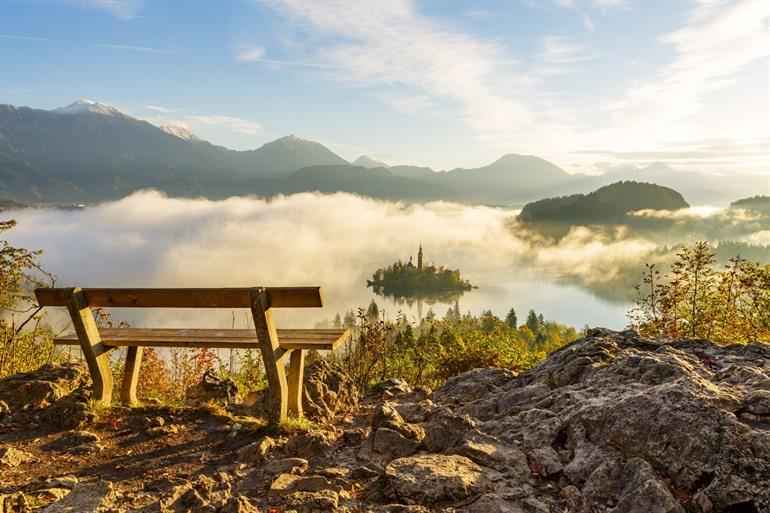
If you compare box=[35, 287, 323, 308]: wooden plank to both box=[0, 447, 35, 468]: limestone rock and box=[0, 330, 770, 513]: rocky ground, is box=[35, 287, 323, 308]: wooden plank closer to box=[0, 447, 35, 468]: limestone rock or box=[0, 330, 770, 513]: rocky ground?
box=[0, 330, 770, 513]: rocky ground

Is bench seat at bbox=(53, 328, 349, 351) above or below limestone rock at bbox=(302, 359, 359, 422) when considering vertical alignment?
above

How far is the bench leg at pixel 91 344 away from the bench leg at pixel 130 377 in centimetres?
19

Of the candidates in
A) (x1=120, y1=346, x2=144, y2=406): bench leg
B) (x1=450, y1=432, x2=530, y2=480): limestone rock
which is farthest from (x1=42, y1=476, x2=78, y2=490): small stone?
(x1=450, y1=432, x2=530, y2=480): limestone rock

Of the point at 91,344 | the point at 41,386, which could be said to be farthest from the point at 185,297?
the point at 41,386

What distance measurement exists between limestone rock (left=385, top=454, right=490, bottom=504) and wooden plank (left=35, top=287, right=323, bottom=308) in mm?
1712

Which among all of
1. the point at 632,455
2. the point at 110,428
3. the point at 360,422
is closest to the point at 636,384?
the point at 632,455

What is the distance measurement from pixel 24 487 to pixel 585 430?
4.85 m

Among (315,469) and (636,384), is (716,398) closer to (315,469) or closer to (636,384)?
(636,384)

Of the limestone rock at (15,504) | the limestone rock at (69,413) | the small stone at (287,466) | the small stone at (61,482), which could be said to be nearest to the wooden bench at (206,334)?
the limestone rock at (69,413)

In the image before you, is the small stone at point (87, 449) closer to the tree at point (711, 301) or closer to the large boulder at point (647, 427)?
the large boulder at point (647, 427)

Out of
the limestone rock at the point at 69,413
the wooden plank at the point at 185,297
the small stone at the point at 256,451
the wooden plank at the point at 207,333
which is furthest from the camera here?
the wooden plank at the point at 207,333

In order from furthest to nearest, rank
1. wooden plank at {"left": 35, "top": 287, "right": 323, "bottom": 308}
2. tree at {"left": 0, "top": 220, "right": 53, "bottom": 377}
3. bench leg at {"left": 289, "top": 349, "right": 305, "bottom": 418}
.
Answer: tree at {"left": 0, "top": 220, "right": 53, "bottom": 377} → bench leg at {"left": 289, "top": 349, "right": 305, "bottom": 418} → wooden plank at {"left": 35, "top": 287, "right": 323, "bottom": 308}

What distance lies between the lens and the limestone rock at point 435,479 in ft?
12.1

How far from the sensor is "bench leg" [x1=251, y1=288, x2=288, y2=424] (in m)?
4.89
